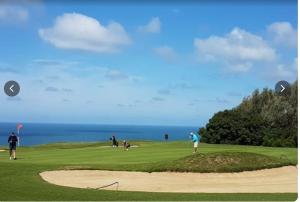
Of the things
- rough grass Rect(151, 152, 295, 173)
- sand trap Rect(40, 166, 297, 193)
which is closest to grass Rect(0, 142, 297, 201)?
rough grass Rect(151, 152, 295, 173)

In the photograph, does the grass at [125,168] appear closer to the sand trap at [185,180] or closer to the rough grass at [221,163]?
the rough grass at [221,163]

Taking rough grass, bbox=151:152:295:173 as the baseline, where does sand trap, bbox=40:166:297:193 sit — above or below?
below

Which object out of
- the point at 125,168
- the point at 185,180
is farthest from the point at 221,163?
the point at 125,168

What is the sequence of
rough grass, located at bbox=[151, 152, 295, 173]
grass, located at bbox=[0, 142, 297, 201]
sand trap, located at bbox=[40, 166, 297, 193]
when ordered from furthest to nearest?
rough grass, located at bbox=[151, 152, 295, 173]
sand trap, located at bbox=[40, 166, 297, 193]
grass, located at bbox=[0, 142, 297, 201]

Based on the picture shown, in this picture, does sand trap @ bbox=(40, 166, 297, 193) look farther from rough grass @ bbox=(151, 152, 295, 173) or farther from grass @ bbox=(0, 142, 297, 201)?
grass @ bbox=(0, 142, 297, 201)

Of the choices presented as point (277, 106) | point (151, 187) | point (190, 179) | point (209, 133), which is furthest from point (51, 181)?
point (277, 106)

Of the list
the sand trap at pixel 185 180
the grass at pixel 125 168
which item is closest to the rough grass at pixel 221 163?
the grass at pixel 125 168

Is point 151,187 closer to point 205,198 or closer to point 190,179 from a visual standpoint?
point 190,179

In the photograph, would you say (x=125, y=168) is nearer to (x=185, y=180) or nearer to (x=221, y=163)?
(x=185, y=180)

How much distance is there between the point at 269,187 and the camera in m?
21.7

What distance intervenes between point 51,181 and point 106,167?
14.9ft

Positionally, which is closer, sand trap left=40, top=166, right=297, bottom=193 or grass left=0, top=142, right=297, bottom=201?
grass left=0, top=142, right=297, bottom=201

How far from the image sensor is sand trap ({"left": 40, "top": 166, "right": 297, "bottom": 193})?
21266 mm

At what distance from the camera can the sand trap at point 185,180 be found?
69.8 ft
